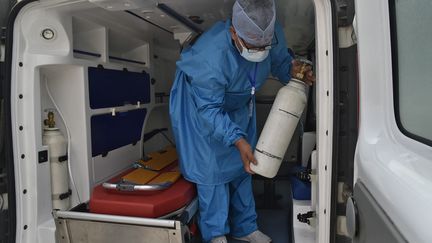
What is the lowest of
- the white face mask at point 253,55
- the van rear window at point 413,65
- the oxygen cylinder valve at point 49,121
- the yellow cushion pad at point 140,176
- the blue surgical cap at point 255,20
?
the yellow cushion pad at point 140,176

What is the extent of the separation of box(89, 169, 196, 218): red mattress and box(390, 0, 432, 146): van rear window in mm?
1405

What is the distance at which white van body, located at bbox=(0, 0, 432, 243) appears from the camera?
81 centimetres

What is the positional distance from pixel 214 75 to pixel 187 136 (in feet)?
1.72

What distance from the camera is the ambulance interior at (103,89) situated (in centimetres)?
189

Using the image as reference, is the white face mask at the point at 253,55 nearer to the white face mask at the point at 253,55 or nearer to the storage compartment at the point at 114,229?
the white face mask at the point at 253,55

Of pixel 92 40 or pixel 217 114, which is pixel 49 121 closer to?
pixel 92 40

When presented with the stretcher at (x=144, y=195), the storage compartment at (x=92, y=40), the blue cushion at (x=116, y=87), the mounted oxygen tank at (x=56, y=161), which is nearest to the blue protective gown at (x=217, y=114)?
the stretcher at (x=144, y=195)

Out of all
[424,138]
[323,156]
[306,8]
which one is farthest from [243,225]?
[424,138]

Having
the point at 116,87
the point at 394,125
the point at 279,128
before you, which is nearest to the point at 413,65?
the point at 394,125

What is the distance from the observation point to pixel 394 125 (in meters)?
0.95

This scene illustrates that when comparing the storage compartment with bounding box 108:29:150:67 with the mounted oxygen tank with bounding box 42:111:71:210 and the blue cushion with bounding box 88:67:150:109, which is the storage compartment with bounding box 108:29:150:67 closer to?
the blue cushion with bounding box 88:67:150:109

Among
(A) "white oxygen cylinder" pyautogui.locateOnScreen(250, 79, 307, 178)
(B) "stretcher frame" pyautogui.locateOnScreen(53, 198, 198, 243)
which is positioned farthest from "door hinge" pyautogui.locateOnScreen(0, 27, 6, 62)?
(A) "white oxygen cylinder" pyautogui.locateOnScreen(250, 79, 307, 178)

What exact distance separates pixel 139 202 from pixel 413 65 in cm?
157

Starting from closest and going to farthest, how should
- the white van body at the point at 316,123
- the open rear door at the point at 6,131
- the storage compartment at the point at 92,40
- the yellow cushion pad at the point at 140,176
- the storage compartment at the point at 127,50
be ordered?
the white van body at the point at 316,123 < the open rear door at the point at 6,131 < the yellow cushion pad at the point at 140,176 < the storage compartment at the point at 92,40 < the storage compartment at the point at 127,50
